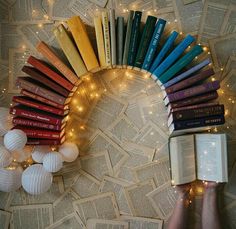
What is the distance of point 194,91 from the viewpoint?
179 cm

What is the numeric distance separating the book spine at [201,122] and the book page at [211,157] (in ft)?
0.25

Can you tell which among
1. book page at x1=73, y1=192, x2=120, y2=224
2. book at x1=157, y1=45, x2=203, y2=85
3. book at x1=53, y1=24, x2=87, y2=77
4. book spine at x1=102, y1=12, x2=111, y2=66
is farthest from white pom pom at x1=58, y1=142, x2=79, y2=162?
book at x1=157, y1=45, x2=203, y2=85

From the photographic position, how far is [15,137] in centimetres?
175

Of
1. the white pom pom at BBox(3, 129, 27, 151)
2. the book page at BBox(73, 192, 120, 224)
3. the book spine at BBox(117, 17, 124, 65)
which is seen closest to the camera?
the white pom pom at BBox(3, 129, 27, 151)

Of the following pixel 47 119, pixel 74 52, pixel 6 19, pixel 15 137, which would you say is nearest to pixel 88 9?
pixel 74 52

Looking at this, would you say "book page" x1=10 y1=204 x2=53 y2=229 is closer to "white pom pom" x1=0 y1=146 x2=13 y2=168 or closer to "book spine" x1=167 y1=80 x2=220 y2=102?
"white pom pom" x1=0 y1=146 x2=13 y2=168

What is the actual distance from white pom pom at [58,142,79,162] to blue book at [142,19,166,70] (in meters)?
0.57

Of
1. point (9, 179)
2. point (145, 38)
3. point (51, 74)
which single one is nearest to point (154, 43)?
point (145, 38)

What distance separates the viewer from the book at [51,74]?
1870 mm

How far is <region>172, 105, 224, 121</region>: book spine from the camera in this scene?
1.77m

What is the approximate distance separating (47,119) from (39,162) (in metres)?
0.24

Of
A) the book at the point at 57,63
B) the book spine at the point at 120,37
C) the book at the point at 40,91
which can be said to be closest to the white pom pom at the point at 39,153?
Answer: the book at the point at 40,91

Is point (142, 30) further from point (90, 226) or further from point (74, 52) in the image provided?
point (90, 226)

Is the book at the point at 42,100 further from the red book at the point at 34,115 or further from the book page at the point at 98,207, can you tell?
the book page at the point at 98,207
